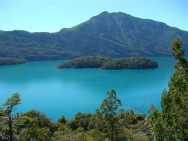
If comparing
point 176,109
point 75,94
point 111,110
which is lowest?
point 75,94

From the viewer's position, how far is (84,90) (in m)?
111

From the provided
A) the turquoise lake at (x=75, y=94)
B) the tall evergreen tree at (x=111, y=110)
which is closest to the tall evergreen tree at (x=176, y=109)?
the tall evergreen tree at (x=111, y=110)

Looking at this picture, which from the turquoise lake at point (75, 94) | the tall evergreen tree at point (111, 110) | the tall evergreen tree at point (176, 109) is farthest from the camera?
the turquoise lake at point (75, 94)

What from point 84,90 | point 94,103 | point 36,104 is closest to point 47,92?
point 84,90

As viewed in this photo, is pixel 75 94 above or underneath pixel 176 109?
underneath

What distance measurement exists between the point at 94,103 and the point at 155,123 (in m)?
70.3

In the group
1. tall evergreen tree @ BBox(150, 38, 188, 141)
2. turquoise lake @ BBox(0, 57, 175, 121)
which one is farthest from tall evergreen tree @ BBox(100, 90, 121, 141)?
turquoise lake @ BBox(0, 57, 175, 121)

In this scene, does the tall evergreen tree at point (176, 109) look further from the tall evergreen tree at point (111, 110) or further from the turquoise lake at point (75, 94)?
the turquoise lake at point (75, 94)

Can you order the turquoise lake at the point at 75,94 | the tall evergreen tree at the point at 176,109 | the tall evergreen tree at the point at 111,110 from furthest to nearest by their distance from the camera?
the turquoise lake at the point at 75,94
the tall evergreen tree at the point at 111,110
the tall evergreen tree at the point at 176,109

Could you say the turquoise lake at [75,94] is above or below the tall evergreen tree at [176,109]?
below

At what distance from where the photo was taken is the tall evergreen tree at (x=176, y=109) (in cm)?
1505

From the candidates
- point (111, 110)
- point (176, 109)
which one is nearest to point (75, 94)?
point (111, 110)

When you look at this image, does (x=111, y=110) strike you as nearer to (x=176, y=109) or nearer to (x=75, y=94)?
(x=176, y=109)

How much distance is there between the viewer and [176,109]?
1544 centimetres
